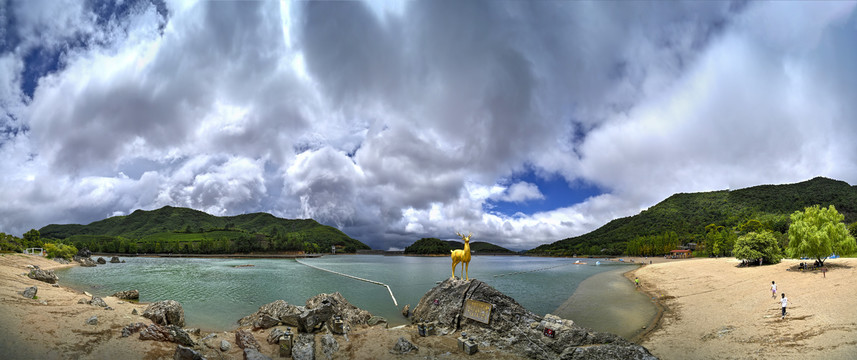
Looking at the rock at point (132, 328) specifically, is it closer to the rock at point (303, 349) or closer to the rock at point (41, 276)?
the rock at point (303, 349)

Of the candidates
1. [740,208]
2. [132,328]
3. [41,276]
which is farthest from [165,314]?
[740,208]

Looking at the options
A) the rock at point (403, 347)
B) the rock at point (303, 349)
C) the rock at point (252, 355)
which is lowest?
the rock at point (403, 347)

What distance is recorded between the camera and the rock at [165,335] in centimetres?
1209

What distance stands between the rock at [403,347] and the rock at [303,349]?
11.3 ft

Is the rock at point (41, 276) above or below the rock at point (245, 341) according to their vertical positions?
above

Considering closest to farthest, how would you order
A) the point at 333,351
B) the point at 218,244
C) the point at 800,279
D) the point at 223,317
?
the point at 333,351 → the point at 223,317 → the point at 800,279 → the point at 218,244

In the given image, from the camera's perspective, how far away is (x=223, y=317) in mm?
22328

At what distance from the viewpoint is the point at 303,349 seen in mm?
13180

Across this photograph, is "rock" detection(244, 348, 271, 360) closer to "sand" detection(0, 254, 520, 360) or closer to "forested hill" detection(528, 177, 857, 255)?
"sand" detection(0, 254, 520, 360)

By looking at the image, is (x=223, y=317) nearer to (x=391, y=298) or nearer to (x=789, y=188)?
(x=391, y=298)

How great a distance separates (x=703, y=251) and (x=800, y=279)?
99.3 meters

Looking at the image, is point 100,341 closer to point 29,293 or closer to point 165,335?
point 165,335

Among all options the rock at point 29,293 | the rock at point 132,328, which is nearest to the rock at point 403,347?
the rock at point 132,328

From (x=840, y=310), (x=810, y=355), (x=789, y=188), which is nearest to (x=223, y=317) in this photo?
(x=810, y=355)
